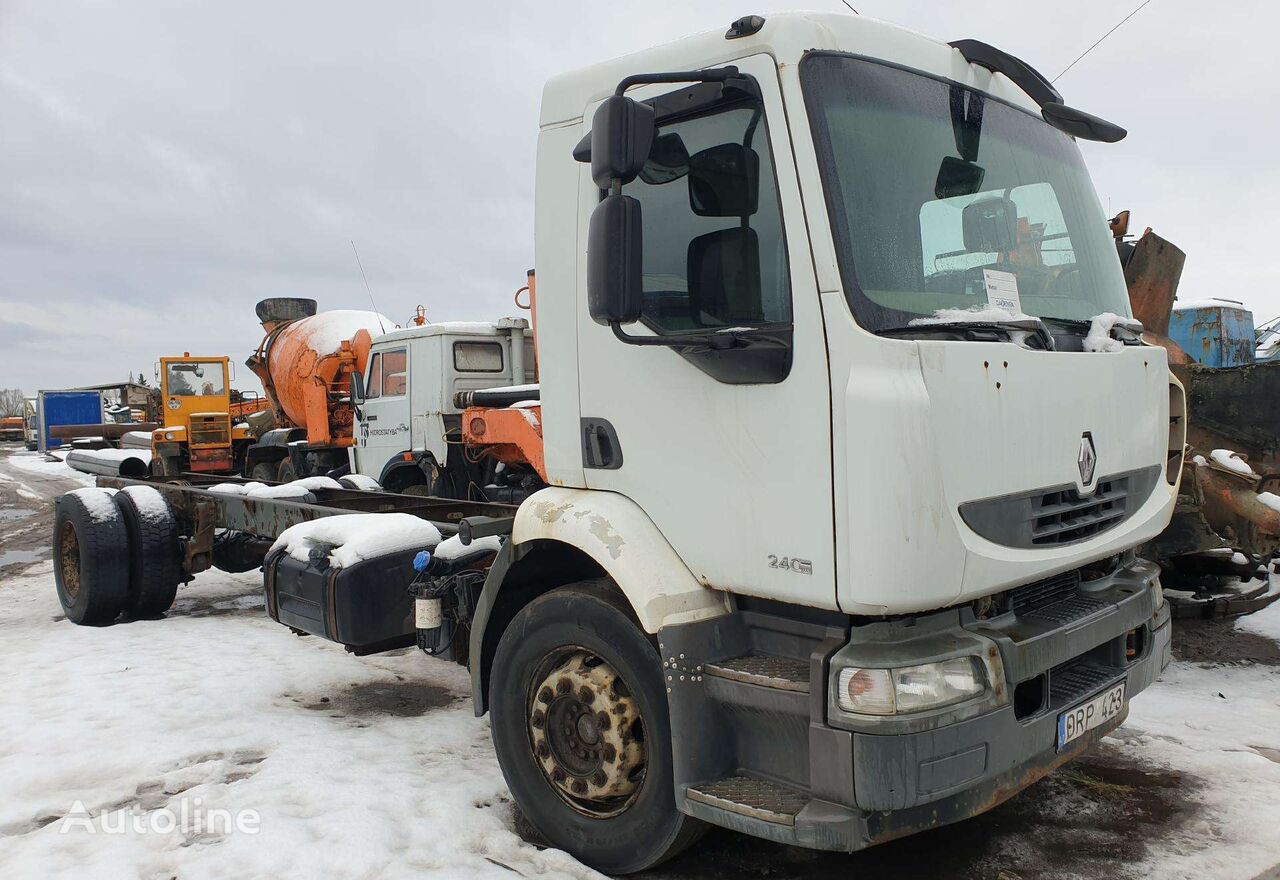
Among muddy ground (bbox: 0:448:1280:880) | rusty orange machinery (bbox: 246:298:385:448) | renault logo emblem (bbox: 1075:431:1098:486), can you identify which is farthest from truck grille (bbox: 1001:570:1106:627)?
rusty orange machinery (bbox: 246:298:385:448)

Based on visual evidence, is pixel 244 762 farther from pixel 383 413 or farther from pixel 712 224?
pixel 383 413

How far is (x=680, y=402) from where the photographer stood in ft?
9.95

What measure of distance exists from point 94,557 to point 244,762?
11.2 ft

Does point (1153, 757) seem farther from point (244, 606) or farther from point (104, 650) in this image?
point (244, 606)

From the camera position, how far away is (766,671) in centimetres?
280

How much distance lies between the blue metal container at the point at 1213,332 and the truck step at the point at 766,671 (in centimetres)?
1892

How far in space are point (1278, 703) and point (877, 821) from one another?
12.4 ft

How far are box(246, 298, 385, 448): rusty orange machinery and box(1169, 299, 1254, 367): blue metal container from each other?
616 inches

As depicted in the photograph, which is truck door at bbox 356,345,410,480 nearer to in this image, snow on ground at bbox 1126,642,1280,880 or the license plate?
snow on ground at bbox 1126,642,1280,880

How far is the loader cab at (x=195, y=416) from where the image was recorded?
15641 millimetres

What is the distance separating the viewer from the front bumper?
2488 millimetres

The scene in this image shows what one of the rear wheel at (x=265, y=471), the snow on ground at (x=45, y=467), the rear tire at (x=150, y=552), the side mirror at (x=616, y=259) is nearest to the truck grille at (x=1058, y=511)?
the side mirror at (x=616, y=259)

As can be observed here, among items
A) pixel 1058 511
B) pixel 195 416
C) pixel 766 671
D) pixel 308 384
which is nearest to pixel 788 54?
pixel 1058 511

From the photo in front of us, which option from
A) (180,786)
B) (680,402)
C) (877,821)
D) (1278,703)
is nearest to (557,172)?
(680,402)
